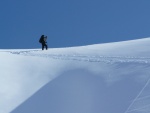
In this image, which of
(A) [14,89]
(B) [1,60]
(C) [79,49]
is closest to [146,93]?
(A) [14,89]

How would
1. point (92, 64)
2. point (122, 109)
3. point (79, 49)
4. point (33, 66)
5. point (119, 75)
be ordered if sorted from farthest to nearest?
point (79, 49)
point (33, 66)
point (92, 64)
point (119, 75)
point (122, 109)

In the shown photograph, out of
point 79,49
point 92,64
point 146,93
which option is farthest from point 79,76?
point 79,49

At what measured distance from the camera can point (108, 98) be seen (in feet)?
33.6

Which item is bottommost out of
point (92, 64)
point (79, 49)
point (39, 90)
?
point (39, 90)

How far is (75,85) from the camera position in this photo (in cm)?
1191

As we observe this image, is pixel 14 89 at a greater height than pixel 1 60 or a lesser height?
lesser

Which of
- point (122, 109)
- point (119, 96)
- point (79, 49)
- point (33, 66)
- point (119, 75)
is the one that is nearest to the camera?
point (122, 109)

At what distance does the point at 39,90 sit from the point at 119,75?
102 inches

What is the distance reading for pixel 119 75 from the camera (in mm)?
11633

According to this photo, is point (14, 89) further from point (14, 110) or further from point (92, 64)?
point (92, 64)

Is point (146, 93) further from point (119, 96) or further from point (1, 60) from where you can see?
point (1, 60)

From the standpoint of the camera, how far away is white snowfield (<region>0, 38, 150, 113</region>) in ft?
32.7

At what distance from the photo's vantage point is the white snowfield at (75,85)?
9.96 m

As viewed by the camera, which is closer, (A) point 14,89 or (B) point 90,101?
(B) point 90,101
